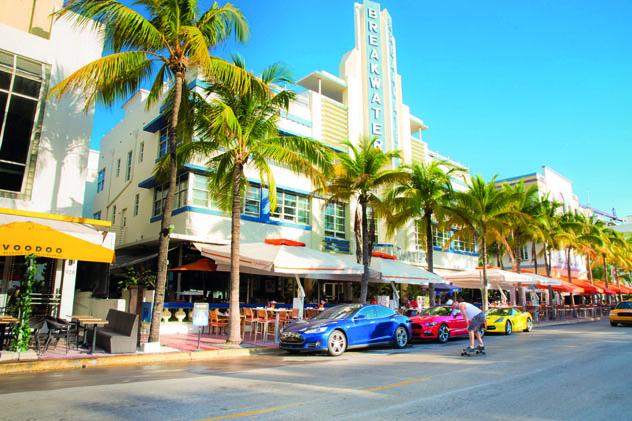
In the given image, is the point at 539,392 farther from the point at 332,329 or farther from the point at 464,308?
the point at 332,329

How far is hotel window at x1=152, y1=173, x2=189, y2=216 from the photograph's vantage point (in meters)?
21.8

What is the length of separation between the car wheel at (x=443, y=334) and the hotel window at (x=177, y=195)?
12.6m

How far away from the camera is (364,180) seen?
19422 mm

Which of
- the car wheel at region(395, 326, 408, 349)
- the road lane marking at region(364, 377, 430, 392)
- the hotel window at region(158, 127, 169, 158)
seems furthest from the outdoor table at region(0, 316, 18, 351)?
the hotel window at region(158, 127, 169, 158)

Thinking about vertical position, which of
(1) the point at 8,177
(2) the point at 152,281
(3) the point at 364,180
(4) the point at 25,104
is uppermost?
(4) the point at 25,104

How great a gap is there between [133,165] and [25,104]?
1166cm

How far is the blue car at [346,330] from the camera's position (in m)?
12.7

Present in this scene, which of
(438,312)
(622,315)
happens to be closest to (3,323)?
(438,312)

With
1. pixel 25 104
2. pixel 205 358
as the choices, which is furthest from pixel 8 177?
pixel 205 358

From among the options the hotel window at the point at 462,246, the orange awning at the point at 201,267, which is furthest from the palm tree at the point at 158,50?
the hotel window at the point at 462,246

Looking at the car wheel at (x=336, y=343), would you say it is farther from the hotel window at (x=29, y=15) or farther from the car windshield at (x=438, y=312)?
the hotel window at (x=29, y=15)

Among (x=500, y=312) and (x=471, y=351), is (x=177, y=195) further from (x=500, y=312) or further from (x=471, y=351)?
(x=500, y=312)

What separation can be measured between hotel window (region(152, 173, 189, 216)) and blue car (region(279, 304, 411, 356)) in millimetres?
10524

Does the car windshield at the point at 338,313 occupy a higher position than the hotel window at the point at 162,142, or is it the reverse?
the hotel window at the point at 162,142
